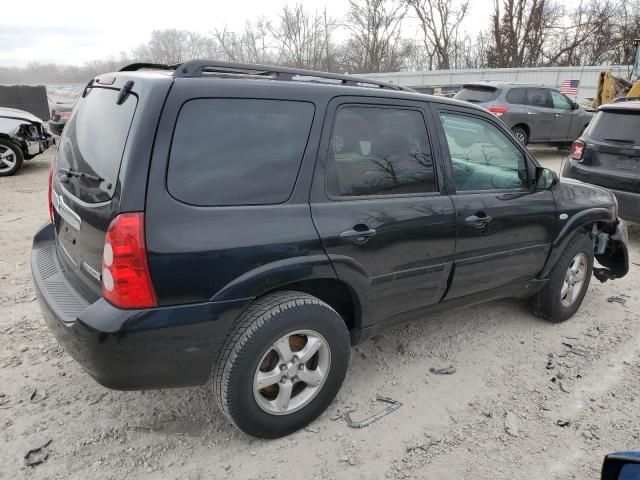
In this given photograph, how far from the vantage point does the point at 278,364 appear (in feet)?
8.07

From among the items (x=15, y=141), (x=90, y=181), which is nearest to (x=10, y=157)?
(x=15, y=141)

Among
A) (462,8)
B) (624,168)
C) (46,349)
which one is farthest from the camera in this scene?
(462,8)

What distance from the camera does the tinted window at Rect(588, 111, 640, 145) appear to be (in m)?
5.73

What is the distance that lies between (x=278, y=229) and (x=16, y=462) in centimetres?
170

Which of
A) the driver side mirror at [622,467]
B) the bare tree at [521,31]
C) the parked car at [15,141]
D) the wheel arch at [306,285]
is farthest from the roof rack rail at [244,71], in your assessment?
the bare tree at [521,31]

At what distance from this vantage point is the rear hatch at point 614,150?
5668 mm

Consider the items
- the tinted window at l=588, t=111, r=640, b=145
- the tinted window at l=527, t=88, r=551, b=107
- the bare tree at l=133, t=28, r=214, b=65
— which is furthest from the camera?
the bare tree at l=133, t=28, r=214, b=65

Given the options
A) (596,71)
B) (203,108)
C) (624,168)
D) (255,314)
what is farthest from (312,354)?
(596,71)

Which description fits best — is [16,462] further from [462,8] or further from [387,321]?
[462,8]

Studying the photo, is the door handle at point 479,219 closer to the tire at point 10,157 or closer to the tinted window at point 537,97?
the tire at point 10,157

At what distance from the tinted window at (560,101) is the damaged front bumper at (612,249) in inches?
378

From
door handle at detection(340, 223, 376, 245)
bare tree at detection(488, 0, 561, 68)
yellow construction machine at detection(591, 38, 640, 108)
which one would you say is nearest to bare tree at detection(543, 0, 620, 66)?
bare tree at detection(488, 0, 561, 68)

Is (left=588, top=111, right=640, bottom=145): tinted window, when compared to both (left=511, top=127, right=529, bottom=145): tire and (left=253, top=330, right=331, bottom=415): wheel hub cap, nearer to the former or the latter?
(left=253, top=330, right=331, bottom=415): wheel hub cap

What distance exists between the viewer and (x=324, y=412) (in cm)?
280
